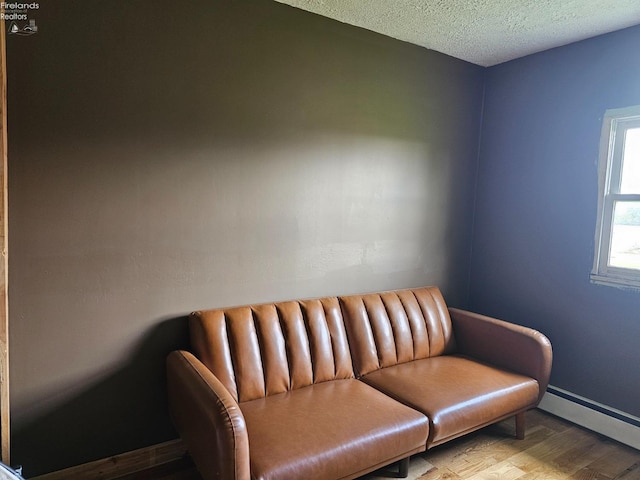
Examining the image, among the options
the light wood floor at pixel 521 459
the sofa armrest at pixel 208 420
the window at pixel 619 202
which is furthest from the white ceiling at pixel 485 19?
the light wood floor at pixel 521 459

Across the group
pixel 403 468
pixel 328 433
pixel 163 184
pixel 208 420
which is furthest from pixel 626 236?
pixel 163 184

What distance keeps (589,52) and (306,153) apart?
6.58ft

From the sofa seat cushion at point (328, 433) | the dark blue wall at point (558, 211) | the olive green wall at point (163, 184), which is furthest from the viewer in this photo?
the dark blue wall at point (558, 211)

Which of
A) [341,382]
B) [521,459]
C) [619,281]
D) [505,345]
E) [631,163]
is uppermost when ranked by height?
[631,163]

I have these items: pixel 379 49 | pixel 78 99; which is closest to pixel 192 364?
pixel 78 99

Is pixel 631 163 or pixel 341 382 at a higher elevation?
pixel 631 163

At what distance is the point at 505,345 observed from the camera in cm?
260

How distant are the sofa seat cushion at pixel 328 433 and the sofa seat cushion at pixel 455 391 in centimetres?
10

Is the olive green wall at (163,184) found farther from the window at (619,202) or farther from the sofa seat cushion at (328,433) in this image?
the window at (619,202)

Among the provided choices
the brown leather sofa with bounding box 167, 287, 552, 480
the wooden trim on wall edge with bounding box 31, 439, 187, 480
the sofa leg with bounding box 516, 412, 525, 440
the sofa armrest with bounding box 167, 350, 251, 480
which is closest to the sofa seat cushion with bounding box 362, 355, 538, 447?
the brown leather sofa with bounding box 167, 287, 552, 480

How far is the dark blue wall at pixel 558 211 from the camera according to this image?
8.47 ft

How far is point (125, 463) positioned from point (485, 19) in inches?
124

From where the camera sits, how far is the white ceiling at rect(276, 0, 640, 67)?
2.27 metres

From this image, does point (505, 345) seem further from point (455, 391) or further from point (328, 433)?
point (328, 433)
